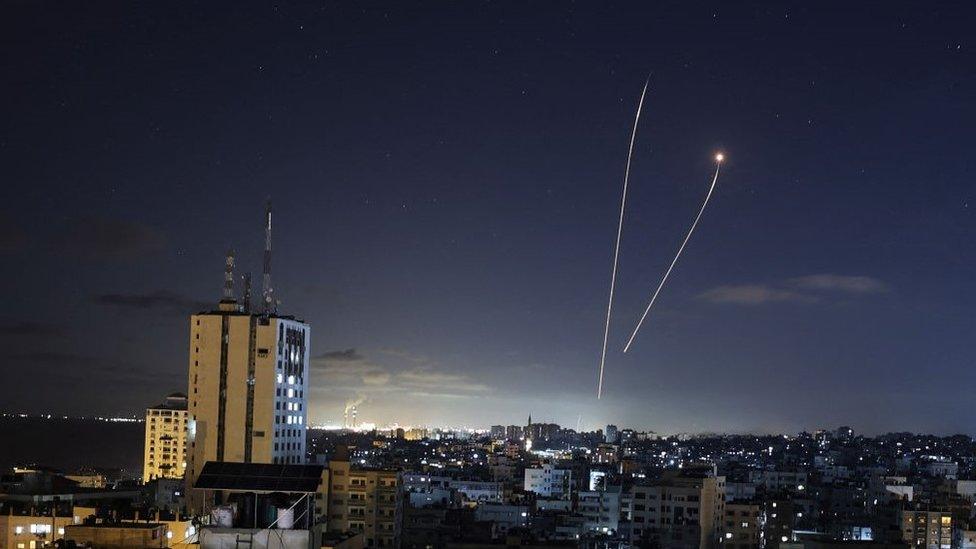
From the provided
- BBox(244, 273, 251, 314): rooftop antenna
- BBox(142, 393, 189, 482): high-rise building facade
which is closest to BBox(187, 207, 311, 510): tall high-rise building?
BBox(244, 273, 251, 314): rooftop antenna

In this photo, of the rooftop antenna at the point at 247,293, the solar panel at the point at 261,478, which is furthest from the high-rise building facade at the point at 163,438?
the solar panel at the point at 261,478

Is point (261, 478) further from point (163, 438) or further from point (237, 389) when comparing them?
point (163, 438)

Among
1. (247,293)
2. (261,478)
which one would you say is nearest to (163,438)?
(247,293)

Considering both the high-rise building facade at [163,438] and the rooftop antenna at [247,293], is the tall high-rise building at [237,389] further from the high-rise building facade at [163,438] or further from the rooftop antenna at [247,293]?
the high-rise building facade at [163,438]

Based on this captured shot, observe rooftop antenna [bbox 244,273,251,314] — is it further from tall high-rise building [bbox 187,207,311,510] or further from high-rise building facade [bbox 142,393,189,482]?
high-rise building facade [bbox 142,393,189,482]

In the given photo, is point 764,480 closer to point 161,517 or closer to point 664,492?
point 664,492

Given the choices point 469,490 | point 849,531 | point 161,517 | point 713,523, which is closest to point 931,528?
point 849,531

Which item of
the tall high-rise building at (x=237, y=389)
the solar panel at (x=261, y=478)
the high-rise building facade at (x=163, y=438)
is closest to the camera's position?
the solar panel at (x=261, y=478)

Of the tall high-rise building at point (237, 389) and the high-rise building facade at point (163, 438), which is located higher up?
the tall high-rise building at point (237, 389)
